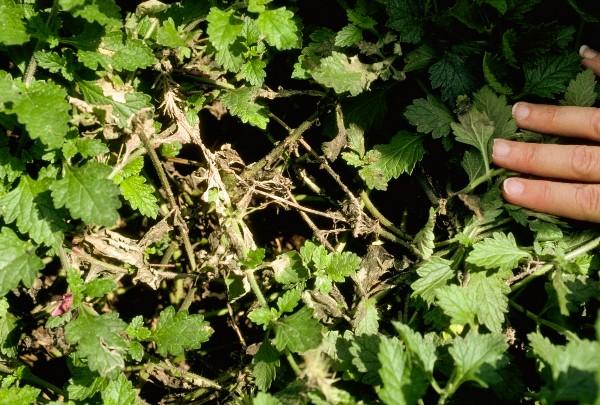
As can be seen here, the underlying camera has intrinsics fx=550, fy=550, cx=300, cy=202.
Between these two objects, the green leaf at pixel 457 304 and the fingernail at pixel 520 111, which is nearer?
the green leaf at pixel 457 304

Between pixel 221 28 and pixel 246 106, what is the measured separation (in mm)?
456

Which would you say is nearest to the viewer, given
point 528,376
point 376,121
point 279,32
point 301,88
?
point 279,32

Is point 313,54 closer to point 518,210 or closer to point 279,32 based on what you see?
point 279,32

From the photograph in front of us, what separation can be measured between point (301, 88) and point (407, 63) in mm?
706

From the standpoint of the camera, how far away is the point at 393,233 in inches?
124

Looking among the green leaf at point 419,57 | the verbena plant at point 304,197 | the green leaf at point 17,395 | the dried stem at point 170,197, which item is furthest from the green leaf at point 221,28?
the green leaf at point 17,395

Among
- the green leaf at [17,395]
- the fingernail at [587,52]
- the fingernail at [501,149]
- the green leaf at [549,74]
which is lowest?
the green leaf at [17,395]

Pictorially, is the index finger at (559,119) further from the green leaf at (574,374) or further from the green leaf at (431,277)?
the green leaf at (574,374)

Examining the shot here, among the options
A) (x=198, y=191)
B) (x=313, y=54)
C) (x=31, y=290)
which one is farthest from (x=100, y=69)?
(x=31, y=290)

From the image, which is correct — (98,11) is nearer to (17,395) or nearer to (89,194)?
(89,194)

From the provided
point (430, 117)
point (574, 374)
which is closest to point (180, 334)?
point (430, 117)

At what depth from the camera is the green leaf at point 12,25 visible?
2.49m

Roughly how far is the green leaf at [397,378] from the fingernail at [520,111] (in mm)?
1375

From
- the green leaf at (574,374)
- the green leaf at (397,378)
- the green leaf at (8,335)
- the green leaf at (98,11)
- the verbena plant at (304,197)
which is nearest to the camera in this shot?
the green leaf at (574,374)
